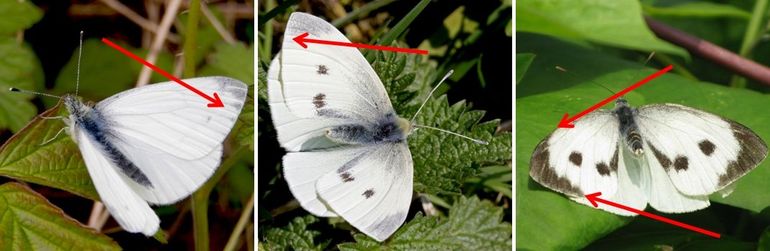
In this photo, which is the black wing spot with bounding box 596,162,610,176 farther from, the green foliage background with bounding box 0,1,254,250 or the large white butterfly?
the green foliage background with bounding box 0,1,254,250

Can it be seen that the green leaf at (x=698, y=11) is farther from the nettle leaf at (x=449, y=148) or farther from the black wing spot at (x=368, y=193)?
the black wing spot at (x=368, y=193)

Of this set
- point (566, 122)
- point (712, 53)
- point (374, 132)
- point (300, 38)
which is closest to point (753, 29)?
point (712, 53)

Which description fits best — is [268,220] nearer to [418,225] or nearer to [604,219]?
[418,225]

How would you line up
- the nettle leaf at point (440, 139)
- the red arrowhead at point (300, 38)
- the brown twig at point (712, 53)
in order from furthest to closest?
the brown twig at point (712, 53) → the nettle leaf at point (440, 139) → the red arrowhead at point (300, 38)

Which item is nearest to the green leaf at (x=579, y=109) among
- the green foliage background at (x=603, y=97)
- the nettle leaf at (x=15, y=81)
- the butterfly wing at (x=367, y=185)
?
the green foliage background at (x=603, y=97)

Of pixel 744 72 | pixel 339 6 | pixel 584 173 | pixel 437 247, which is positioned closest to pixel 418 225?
pixel 437 247

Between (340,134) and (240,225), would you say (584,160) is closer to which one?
(340,134)
